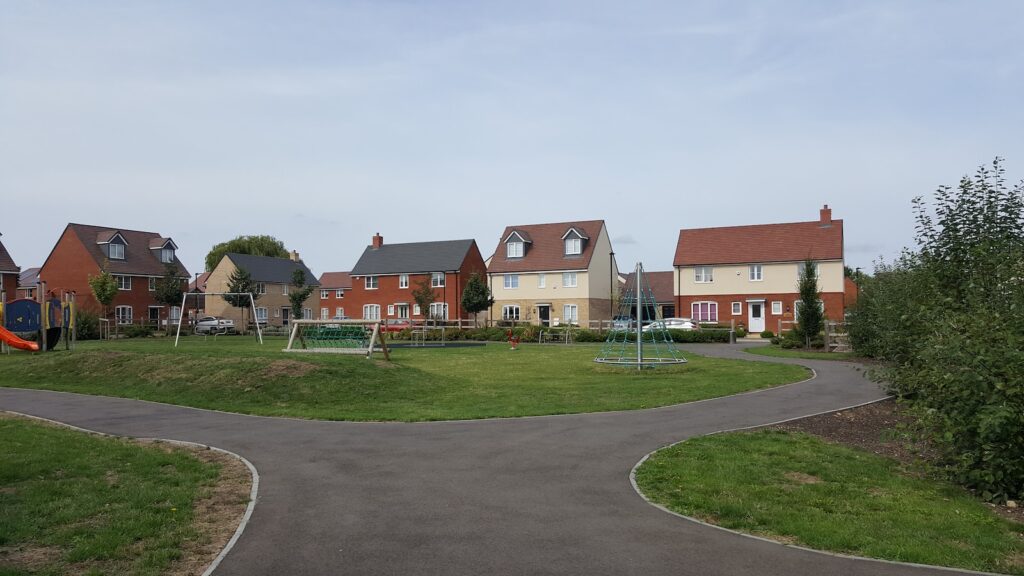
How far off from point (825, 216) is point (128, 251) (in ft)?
209

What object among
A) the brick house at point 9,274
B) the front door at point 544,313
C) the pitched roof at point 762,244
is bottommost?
the front door at point 544,313

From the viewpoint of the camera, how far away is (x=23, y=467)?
1004 centimetres

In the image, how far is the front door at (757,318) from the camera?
5925 centimetres

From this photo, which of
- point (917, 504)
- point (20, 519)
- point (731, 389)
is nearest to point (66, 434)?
point (20, 519)

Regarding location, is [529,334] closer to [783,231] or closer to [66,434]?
[783,231]

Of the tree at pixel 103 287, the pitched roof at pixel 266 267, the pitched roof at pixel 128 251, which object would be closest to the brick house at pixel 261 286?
the pitched roof at pixel 266 267

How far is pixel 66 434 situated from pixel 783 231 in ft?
190

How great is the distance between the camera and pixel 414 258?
73438mm

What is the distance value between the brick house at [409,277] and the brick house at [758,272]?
19892 millimetres

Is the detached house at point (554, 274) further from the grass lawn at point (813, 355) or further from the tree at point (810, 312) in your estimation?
the grass lawn at point (813, 355)

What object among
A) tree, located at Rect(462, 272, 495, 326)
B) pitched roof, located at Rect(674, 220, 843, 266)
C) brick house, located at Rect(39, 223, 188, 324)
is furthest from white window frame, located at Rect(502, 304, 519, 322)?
brick house, located at Rect(39, 223, 188, 324)

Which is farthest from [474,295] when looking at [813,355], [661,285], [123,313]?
[661,285]

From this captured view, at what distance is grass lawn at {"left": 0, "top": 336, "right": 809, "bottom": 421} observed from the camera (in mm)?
16531

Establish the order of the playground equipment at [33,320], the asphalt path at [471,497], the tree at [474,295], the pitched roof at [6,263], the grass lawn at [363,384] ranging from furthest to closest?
the tree at [474,295]
the pitched roof at [6,263]
the playground equipment at [33,320]
the grass lawn at [363,384]
the asphalt path at [471,497]
